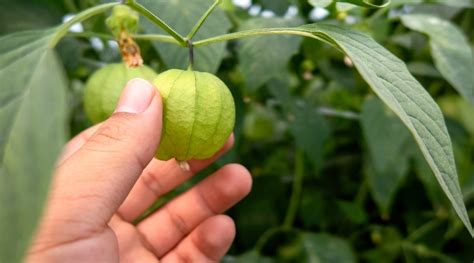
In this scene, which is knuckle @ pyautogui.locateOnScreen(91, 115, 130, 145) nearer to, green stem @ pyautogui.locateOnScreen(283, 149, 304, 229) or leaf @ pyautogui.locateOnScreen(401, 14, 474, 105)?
leaf @ pyautogui.locateOnScreen(401, 14, 474, 105)

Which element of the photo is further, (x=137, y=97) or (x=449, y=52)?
(x=449, y=52)

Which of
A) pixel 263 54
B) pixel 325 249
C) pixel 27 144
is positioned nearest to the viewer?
pixel 27 144

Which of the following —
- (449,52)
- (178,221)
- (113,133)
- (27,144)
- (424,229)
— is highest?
(27,144)

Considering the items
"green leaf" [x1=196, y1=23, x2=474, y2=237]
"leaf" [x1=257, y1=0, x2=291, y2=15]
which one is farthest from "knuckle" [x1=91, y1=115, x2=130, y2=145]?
"leaf" [x1=257, y1=0, x2=291, y2=15]

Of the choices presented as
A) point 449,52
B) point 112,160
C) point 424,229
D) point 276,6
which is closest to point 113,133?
point 112,160

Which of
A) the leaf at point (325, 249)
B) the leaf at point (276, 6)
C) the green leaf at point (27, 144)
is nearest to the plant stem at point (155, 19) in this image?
the green leaf at point (27, 144)

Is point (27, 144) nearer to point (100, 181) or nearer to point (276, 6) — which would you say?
point (100, 181)

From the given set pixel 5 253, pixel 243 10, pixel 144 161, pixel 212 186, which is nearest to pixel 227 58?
pixel 243 10

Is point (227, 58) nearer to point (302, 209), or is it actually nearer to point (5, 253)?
point (302, 209)
